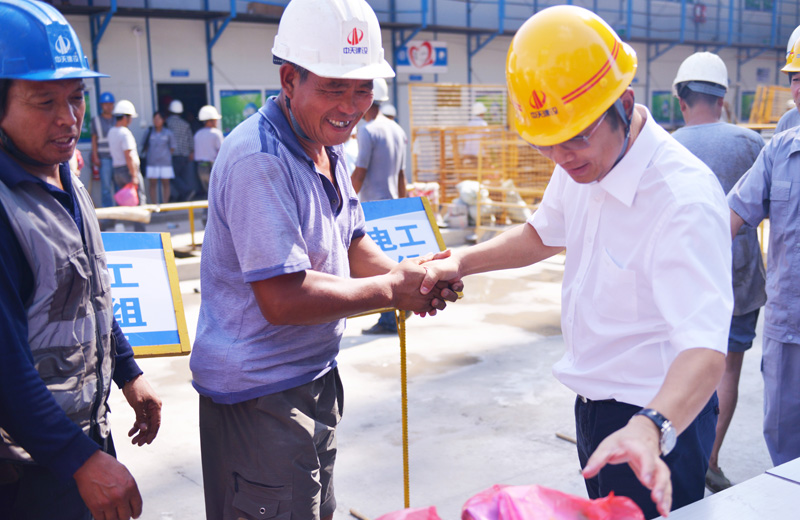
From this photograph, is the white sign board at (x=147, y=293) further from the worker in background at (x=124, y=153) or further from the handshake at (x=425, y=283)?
the worker in background at (x=124, y=153)

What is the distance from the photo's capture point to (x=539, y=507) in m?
1.45

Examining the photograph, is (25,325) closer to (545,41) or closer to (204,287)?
(204,287)

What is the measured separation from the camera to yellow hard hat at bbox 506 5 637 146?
175 cm

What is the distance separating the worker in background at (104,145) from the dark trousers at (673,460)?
13040mm

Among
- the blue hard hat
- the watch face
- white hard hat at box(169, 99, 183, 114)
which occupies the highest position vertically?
white hard hat at box(169, 99, 183, 114)

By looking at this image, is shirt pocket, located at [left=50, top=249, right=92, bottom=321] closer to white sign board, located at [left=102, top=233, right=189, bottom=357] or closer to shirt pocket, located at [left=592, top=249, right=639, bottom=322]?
white sign board, located at [left=102, top=233, right=189, bottom=357]

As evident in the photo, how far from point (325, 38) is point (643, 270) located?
1134mm

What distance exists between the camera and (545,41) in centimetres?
176

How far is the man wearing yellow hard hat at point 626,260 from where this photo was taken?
1.61m

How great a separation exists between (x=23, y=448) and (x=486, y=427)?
11.4 ft

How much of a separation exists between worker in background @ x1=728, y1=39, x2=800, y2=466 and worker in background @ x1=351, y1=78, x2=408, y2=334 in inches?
168

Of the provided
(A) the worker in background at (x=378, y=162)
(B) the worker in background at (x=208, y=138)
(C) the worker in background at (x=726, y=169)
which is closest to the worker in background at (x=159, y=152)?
(B) the worker in background at (x=208, y=138)

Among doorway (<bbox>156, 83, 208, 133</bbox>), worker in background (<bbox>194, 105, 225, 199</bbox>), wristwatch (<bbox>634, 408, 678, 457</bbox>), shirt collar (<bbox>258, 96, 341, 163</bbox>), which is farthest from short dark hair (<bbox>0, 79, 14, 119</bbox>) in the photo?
doorway (<bbox>156, 83, 208, 133</bbox>)

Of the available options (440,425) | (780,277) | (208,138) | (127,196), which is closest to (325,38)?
(780,277)
